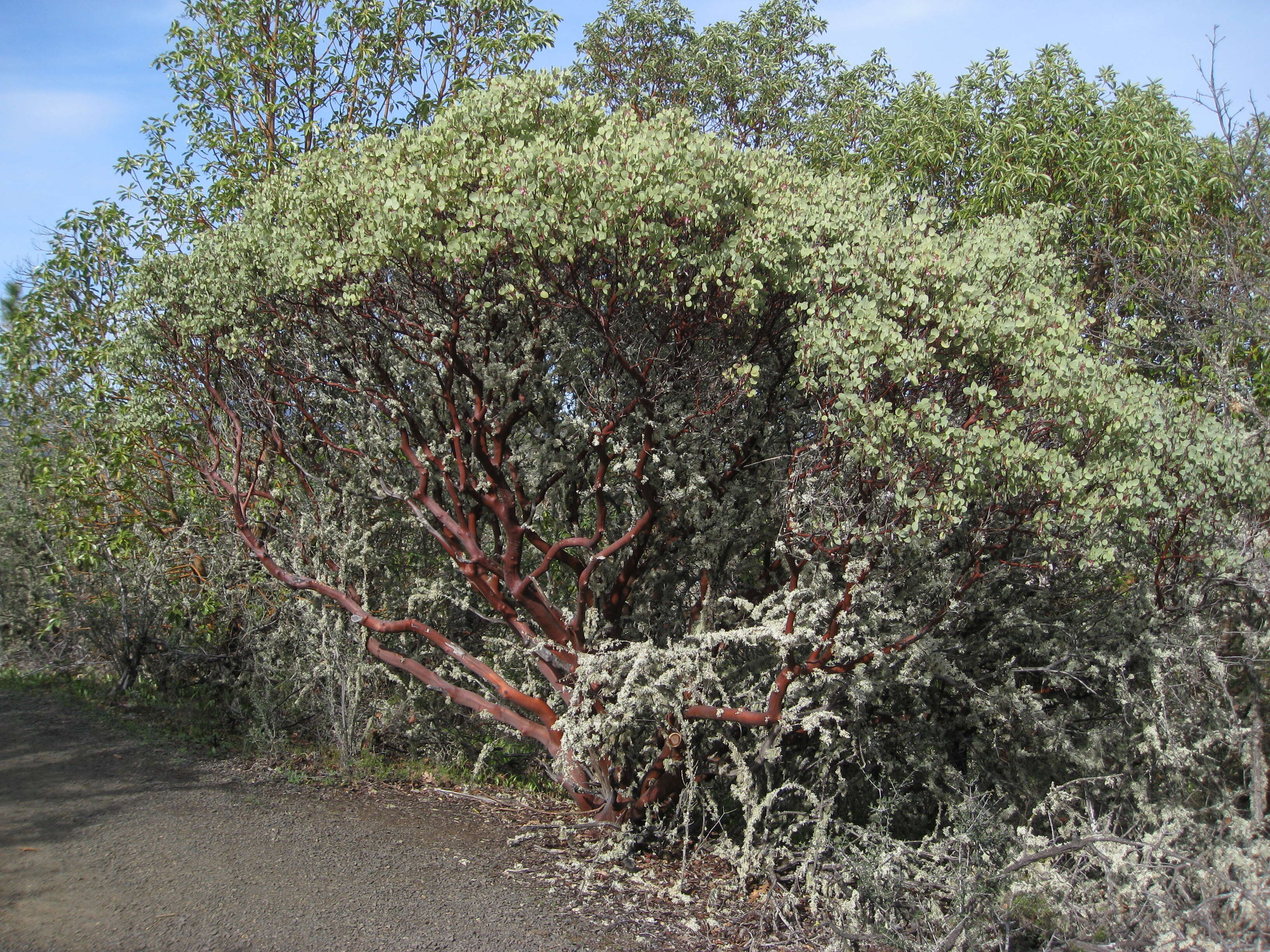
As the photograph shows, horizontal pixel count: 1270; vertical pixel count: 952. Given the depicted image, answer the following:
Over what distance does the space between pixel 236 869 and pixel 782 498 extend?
12.0 ft

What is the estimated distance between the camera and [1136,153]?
8.71 meters

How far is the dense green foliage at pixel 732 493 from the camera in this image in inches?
194

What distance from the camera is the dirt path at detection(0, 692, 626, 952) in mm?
4070

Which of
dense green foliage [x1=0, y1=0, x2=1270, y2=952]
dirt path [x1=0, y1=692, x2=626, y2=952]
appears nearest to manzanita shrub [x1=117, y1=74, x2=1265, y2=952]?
dense green foliage [x1=0, y1=0, x2=1270, y2=952]

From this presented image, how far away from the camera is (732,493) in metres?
6.08

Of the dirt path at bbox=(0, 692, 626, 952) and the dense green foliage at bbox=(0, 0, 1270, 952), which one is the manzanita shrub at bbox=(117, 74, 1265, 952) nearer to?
the dense green foliage at bbox=(0, 0, 1270, 952)

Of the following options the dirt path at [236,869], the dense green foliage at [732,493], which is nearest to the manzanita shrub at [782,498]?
the dense green foliage at [732,493]

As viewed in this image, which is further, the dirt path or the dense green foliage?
the dense green foliage

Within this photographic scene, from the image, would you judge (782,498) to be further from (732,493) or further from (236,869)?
(236,869)

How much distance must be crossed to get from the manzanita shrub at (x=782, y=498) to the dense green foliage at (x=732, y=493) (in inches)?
1.4

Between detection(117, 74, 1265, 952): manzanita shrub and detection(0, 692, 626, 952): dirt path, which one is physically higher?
detection(117, 74, 1265, 952): manzanita shrub

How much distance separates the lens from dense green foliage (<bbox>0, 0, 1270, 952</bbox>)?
16.1ft

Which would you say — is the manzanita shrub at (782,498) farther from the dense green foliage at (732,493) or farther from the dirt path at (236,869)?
the dirt path at (236,869)

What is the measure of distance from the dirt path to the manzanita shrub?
3.31 ft
